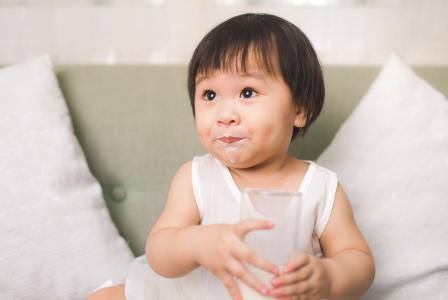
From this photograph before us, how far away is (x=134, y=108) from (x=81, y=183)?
27 cm

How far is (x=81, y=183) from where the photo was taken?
4.62 ft

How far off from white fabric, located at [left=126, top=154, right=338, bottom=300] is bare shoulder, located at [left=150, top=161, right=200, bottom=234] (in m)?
0.01


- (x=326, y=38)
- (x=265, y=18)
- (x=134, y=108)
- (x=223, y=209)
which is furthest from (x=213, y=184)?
(x=326, y=38)

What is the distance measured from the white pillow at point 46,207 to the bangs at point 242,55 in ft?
1.72

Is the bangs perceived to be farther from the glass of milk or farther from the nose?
the glass of milk

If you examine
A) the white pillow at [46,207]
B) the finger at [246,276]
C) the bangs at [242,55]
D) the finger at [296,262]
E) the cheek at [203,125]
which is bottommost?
the white pillow at [46,207]

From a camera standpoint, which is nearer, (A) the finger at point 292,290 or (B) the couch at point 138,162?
(A) the finger at point 292,290

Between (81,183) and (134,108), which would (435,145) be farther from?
(81,183)

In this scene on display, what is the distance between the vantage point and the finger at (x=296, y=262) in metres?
0.79

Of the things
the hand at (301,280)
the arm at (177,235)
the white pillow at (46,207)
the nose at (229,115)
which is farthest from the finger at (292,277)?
the white pillow at (46,207)

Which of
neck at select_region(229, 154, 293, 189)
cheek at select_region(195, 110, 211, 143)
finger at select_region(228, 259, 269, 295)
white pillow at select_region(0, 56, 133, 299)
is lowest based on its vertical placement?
white pillow at select_region(0, 56, 133, 299)

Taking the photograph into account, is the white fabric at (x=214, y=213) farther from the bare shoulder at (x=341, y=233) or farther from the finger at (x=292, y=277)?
the finger at (x=292, y=277)

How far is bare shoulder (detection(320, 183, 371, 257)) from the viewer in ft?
3.57

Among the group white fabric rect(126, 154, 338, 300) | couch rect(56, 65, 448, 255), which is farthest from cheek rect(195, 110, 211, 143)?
couch rect(56, 65, 448, 255)
